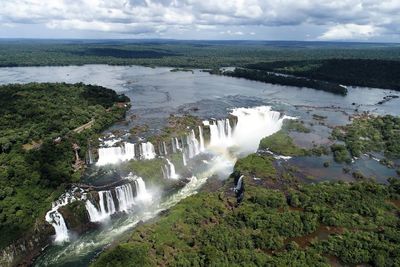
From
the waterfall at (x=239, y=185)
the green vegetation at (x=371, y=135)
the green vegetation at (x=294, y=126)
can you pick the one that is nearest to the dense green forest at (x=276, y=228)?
the waterfall at (x=239, y=185)

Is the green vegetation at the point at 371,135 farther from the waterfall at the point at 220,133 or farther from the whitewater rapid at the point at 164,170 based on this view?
the waterfall at the point at 220,133

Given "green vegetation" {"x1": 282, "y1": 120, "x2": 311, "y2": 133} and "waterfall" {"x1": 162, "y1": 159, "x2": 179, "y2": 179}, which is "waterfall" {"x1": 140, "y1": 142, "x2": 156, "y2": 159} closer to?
"waterfall" {"x1": 162, "y1": 159, "x2": 179, "y2": 179}

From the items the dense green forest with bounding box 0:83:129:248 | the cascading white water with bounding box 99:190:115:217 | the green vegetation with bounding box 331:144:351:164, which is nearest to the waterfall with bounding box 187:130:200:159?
the dense green forest with bounding box 0:83:129:248

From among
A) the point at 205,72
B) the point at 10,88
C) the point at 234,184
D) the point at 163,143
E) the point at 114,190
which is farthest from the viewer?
the point at 205,72

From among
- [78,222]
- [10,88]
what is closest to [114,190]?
[78,222]

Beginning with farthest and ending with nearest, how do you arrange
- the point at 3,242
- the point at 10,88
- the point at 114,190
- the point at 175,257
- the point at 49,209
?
the point at 10,88 < the point at 114,190 < the point at 49,209 < the point at 3,242 < the point at 175,257

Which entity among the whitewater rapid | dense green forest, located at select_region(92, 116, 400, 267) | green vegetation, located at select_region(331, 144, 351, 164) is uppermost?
dense green forest, located at select_region(92, 116, 400, 267)

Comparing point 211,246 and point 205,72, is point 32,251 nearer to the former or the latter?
point 211,246
